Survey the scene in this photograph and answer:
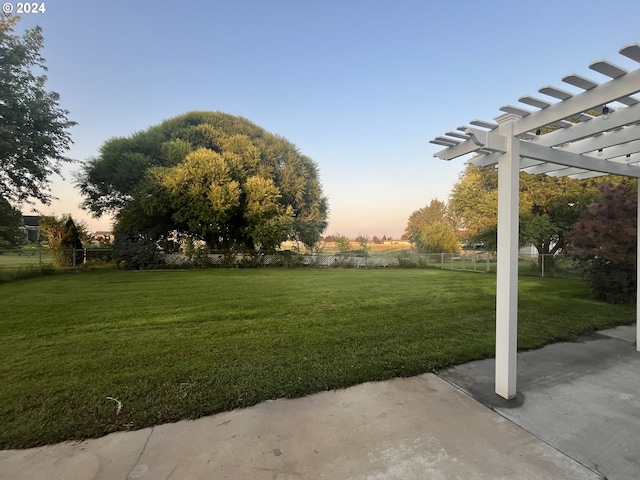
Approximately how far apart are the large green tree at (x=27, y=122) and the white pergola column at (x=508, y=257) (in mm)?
13568

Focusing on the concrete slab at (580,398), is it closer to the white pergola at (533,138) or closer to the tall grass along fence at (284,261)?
the white pergola at (533,138)

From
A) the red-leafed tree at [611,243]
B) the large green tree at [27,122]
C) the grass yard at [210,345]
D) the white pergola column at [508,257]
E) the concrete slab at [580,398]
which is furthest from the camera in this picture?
the large green tree at [27,122]

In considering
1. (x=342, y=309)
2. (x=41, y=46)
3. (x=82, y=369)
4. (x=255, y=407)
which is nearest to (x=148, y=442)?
(x=255, y=407)

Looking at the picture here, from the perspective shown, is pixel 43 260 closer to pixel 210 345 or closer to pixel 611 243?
pixel 210 345

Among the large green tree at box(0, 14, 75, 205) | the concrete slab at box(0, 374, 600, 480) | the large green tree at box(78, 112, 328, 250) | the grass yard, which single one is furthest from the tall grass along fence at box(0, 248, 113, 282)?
the concrete slab at box(0, 374, 600, 480)

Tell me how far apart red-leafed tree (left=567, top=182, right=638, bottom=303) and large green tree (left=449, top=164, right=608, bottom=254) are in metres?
5.39

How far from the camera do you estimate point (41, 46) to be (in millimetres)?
10914

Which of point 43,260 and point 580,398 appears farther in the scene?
point 43,260

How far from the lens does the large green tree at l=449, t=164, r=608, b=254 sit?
11969mm

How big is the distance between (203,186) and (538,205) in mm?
15593

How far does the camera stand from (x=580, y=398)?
2.41 meters

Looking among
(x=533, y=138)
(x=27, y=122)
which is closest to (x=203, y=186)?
(x=27, y=122)

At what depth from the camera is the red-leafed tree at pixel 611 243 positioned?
5.88 m

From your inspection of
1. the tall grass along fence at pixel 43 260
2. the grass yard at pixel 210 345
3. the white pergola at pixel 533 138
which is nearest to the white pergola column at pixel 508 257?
the white pergola at pixel 533 138
